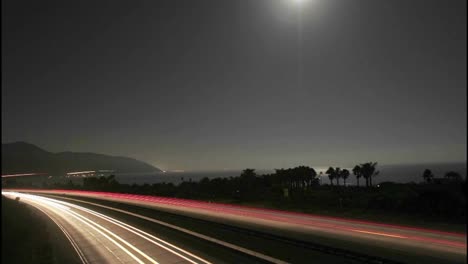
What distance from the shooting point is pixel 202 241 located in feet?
74.4

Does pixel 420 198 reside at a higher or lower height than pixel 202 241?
higher

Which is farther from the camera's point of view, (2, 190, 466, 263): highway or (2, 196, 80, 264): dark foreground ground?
(2, 190, 466, 263): highway

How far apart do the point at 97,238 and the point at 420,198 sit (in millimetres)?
25779

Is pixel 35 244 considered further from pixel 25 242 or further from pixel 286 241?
pixel 286 241

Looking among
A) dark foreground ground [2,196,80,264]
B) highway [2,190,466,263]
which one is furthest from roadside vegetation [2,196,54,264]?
highway [2,190,466,263]

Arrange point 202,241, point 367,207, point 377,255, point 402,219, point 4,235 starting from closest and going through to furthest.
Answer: point 4,235, point 377,255, point 202,241, point 402,219, point 367,207

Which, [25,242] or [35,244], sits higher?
[35,244]

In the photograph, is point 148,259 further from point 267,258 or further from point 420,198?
point 420,198

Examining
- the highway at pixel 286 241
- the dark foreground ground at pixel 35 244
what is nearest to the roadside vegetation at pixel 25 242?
the dark foreground ground at pixel 35 244

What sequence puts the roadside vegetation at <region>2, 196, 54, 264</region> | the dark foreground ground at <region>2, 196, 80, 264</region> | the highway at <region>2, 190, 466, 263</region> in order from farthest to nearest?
the highway at <region>2, 190, 466, 263</region> < the dark foreground ground at <region>2, 196, 80, 264</region> < the roadside vegetation at <region>2, 196, 54, 264</region>

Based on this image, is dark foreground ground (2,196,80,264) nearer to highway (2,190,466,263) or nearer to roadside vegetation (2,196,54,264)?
roadside vegetation (2,196,54,264)

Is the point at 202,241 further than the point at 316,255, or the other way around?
the point at 202,241

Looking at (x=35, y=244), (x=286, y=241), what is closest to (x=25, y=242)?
(x=35, y=244)

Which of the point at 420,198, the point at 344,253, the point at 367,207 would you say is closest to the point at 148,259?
the point at 344,253
